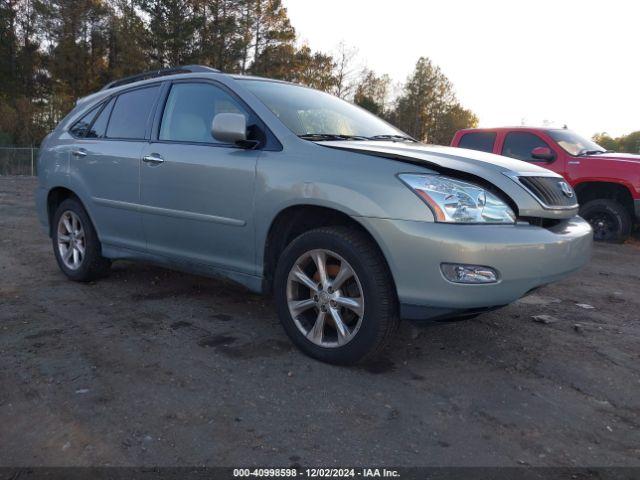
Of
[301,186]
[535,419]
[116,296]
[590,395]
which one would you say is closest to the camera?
[535,419]

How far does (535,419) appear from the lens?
109 inches

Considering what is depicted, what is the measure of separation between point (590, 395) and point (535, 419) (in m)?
0.51

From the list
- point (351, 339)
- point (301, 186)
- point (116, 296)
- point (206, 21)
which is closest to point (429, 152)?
point (301, 186)

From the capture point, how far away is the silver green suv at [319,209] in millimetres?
3014

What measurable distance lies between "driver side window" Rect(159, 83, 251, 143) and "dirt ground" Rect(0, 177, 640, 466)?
1.34 m

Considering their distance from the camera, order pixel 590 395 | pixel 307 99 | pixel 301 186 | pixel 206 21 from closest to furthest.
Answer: pixel 590 395 < pixel 301 186 < pixel 307 99 < pixel 206 21

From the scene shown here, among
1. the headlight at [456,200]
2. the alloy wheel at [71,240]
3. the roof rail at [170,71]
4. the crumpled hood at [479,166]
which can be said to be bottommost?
the alloy wheel at [71,240]

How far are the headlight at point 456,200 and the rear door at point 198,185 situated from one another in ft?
3.79

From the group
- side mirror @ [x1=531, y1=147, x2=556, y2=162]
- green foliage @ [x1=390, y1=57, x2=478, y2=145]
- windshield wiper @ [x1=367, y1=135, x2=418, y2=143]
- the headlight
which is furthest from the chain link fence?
green foliage @ [x1=390, y1=57, x2=478, y2=145]

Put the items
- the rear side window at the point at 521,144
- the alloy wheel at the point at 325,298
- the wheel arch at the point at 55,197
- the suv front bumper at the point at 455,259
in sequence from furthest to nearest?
1. the rear side window at the point at 521,144
2. the wheel arch at the point at 55,197
3. the alloy wheel at the point at 325,298
4. the suv front bumper at the point at 455,259

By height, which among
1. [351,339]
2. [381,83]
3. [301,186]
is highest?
[381,83]

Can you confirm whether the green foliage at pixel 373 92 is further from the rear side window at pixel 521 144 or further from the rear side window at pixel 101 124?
the rear side window at pixel 101 124

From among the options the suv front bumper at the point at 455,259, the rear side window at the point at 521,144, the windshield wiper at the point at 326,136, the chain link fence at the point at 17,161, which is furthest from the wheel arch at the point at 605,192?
the chain link fence at the point at 17,161

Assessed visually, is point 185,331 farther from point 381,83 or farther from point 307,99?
point 381,83
